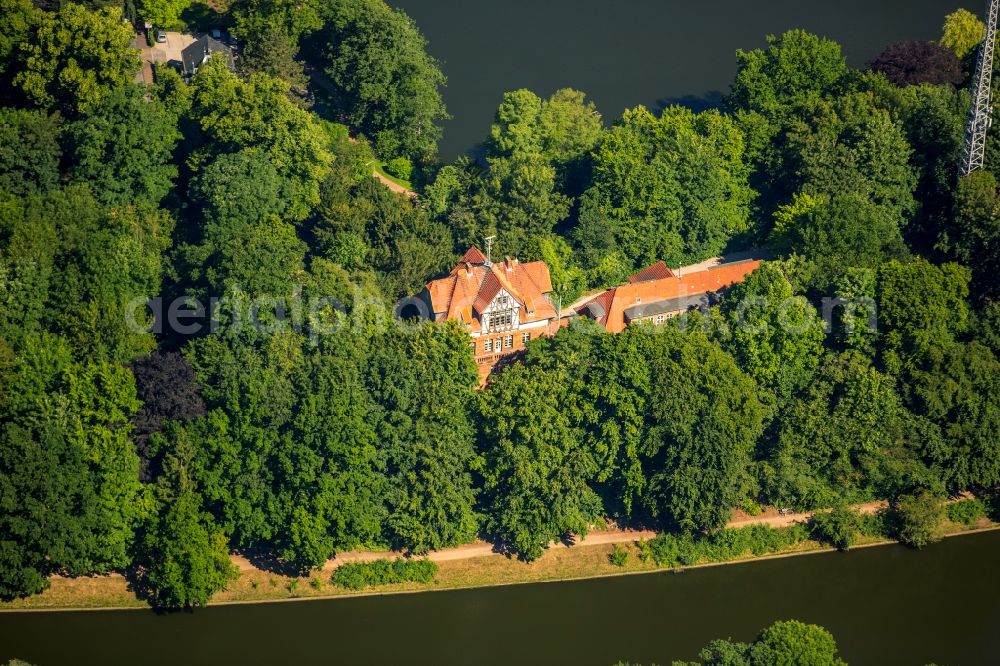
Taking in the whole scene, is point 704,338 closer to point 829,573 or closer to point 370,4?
point 829,573

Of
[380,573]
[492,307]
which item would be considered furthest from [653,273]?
[380,573]

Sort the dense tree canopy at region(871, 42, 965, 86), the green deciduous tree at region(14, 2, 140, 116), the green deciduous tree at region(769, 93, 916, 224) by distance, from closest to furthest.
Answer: the green deciduous tree at region(14, 2, 140, 116) → the green deciduous tree at region(769, 93, 916, 224) → the dense tree canopy at region(871, 42, 965, 86)

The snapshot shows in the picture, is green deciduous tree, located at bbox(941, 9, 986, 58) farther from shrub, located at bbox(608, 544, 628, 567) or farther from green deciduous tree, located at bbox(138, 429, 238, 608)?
green deciduous tree, located at bbox(138, 429, 238, 608)

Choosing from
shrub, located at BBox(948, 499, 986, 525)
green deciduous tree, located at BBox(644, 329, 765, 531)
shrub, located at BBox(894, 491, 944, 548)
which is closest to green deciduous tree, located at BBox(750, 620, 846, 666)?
green deciduous tree, located at BBox(644, 329, 765, 531)

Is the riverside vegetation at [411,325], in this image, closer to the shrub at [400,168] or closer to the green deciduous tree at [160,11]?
the shrub at [400,168]

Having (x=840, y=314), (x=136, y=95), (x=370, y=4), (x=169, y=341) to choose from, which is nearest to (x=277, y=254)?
(x=169, y=341)

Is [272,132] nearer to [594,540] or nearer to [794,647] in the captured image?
[594,540]
